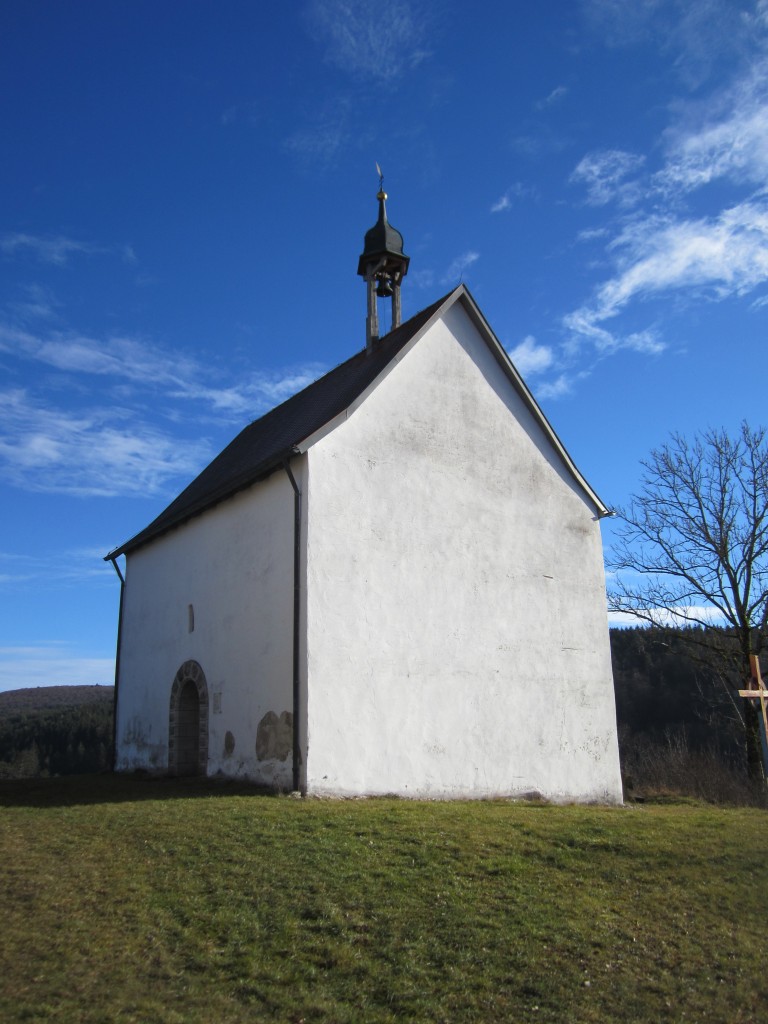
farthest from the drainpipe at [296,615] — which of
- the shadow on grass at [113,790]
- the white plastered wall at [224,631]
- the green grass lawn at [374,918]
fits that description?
the green grass lawn at [374,918]

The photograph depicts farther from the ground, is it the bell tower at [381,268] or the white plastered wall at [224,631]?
the bell tower at [381,268]

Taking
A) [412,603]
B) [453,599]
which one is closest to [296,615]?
[412,603]

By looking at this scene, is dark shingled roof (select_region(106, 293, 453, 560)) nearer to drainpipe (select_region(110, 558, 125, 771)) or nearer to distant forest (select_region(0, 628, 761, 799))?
drainpipe (select_region(110, 558, 125, 771))

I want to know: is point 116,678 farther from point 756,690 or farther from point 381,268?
point 756,690

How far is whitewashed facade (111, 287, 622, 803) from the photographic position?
43.8 ft

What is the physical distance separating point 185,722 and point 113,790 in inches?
134

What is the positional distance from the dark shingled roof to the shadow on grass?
5215 mm

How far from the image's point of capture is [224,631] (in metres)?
15.9

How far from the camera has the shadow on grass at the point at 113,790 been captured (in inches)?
501

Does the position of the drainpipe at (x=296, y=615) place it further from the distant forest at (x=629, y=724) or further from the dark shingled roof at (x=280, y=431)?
the distant forest at (x=629, y=724)

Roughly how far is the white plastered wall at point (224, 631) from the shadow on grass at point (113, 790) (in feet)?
1.50

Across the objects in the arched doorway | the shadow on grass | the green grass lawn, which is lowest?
the green grass lawn

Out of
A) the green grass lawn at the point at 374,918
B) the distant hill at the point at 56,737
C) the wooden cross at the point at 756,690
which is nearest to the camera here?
the green grass lawn at the point at 374,918

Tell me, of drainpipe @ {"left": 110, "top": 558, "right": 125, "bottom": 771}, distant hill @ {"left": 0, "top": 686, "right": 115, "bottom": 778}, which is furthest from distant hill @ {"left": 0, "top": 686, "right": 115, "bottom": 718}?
drainpipe @ {"left": 110, "top": 558, "right": 125, "bottom": 771}
